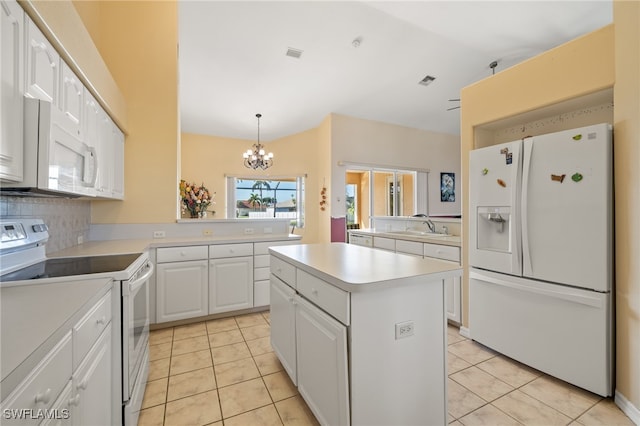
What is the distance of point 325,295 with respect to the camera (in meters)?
1.31

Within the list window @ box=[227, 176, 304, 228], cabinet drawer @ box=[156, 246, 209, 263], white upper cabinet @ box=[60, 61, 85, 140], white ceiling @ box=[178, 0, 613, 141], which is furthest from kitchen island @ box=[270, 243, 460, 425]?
window @ box=[227, 176, 304, 228]

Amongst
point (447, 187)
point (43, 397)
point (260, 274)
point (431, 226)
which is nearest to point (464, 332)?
point (431, 226)

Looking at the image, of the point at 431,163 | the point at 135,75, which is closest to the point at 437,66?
the point at 431,163

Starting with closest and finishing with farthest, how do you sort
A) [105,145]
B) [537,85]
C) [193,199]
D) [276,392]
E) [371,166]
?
[276,392] → [537,85] → [105,145] → [193,199] → [371,166]

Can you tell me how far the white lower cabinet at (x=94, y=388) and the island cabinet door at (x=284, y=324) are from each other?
938mm

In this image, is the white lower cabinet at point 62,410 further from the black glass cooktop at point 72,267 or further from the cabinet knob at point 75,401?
the black glass cooktop at point 72,267

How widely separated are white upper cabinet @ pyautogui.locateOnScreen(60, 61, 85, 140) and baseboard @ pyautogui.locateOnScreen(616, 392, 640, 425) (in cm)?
361

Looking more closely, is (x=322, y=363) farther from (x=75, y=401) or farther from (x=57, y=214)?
(x=57, y=214)

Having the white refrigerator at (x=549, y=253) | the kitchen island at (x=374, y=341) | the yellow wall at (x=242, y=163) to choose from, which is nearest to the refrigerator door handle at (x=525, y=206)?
the white refrigerator at (x=549, y=253)

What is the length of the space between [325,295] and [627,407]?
77.9 inches

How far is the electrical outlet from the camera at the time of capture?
1.24 m

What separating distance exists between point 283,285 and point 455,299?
1853 mm

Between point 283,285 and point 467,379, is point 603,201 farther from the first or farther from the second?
point 283,285

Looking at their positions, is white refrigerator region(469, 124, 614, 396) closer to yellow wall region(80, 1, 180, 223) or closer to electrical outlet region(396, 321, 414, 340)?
electrical outlet region(396, 321, 414, 340)
